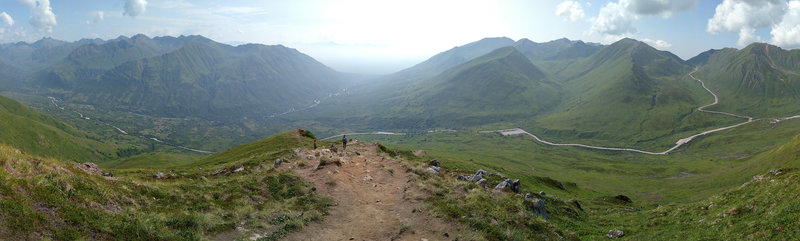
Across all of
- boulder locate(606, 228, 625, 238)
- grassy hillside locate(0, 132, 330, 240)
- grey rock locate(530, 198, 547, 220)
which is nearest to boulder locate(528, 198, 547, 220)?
grey rock locate(530, 198, 547, 220)

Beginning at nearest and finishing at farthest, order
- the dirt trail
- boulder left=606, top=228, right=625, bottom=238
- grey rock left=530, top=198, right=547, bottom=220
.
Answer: the dirt trail
boulder left=606, top=228, right=625, bottom=238
grey rock left=530, top=198, right=547, bottom=220

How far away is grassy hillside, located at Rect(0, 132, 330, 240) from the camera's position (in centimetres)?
1517

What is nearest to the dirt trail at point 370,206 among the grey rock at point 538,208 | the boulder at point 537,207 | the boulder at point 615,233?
the boulder at point 537,207

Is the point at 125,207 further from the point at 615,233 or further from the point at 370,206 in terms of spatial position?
the point at 615,233

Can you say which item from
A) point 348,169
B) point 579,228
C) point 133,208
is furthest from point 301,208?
point 579,228

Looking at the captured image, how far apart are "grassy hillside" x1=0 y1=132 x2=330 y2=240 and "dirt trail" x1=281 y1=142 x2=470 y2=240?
2.01 metres

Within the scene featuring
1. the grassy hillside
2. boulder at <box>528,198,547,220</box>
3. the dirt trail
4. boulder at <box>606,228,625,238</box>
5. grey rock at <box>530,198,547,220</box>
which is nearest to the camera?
the grassy hillside

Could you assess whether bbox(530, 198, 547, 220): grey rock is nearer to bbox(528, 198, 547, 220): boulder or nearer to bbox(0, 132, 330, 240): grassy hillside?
bbox(528, 198, 547, 220): boulder

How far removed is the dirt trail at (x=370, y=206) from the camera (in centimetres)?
2453

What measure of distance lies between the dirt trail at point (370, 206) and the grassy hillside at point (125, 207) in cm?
201

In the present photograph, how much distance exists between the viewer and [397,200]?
1281 inches

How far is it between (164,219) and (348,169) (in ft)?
81.1

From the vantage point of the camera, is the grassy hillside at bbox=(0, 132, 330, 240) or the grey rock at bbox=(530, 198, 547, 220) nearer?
the grassy hillside at bbox=(0, 132, 330, 240)

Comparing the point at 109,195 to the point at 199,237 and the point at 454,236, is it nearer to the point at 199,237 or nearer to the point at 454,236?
the point at 199,237
